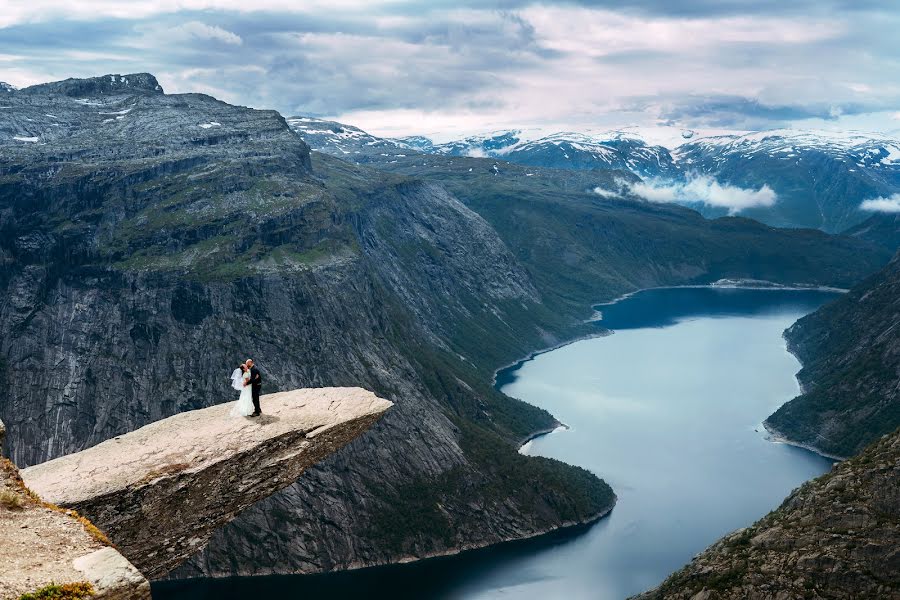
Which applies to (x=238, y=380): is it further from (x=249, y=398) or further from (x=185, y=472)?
(x=185, y=472)

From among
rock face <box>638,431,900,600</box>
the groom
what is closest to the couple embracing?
the groom

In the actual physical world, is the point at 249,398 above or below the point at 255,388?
below

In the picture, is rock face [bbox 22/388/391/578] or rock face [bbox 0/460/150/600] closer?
rock face [bbox 0/460/150/600]

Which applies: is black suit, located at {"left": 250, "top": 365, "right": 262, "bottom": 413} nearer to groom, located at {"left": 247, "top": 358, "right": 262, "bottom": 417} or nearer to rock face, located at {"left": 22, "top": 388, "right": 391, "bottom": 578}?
groom, located at {"left": 247, "top": 358, "right": 262, "bottom": 417}

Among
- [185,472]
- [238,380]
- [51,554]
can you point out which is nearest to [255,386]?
[238,380]

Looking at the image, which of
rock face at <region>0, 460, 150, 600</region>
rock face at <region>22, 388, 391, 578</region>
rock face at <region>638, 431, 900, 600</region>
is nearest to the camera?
rock face at <region>0, 460, 150, 600</region>

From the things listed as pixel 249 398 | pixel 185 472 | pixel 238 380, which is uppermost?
pixel 238 380

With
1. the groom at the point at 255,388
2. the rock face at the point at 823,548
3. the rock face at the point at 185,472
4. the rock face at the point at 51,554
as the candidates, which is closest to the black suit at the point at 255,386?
the groom at the point at 255,388

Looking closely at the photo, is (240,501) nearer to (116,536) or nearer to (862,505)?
(116,536)
